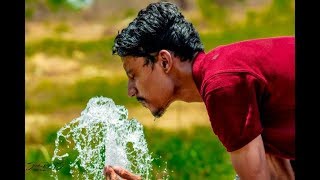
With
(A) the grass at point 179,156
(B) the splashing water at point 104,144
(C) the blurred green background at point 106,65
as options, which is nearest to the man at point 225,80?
(B) the splashing water at point 104,144

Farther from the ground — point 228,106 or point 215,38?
point 215,38

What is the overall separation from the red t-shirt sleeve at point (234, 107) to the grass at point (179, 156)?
1397mm

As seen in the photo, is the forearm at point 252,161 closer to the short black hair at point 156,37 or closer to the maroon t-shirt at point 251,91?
the maroon t-shirt at point 251,91

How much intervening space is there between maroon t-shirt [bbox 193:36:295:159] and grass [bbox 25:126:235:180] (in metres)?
1.30

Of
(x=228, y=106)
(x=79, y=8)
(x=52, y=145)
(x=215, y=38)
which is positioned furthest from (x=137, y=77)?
(x=79, y=8)

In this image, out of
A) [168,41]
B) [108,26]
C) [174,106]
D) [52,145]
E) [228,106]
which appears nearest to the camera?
[228,106]

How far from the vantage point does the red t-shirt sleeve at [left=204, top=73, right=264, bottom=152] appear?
2.38m

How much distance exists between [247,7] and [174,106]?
70cm

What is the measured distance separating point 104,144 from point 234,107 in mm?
1248

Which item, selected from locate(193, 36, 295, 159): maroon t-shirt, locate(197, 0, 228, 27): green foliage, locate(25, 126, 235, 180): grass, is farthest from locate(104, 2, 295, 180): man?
locate(197, 0, 228, 27): green foliage

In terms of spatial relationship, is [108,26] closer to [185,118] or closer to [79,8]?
[79,8]

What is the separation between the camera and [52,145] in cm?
445

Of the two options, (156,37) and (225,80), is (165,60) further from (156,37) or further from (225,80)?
(225,80)

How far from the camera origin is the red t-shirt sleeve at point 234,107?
2385 millimetres
